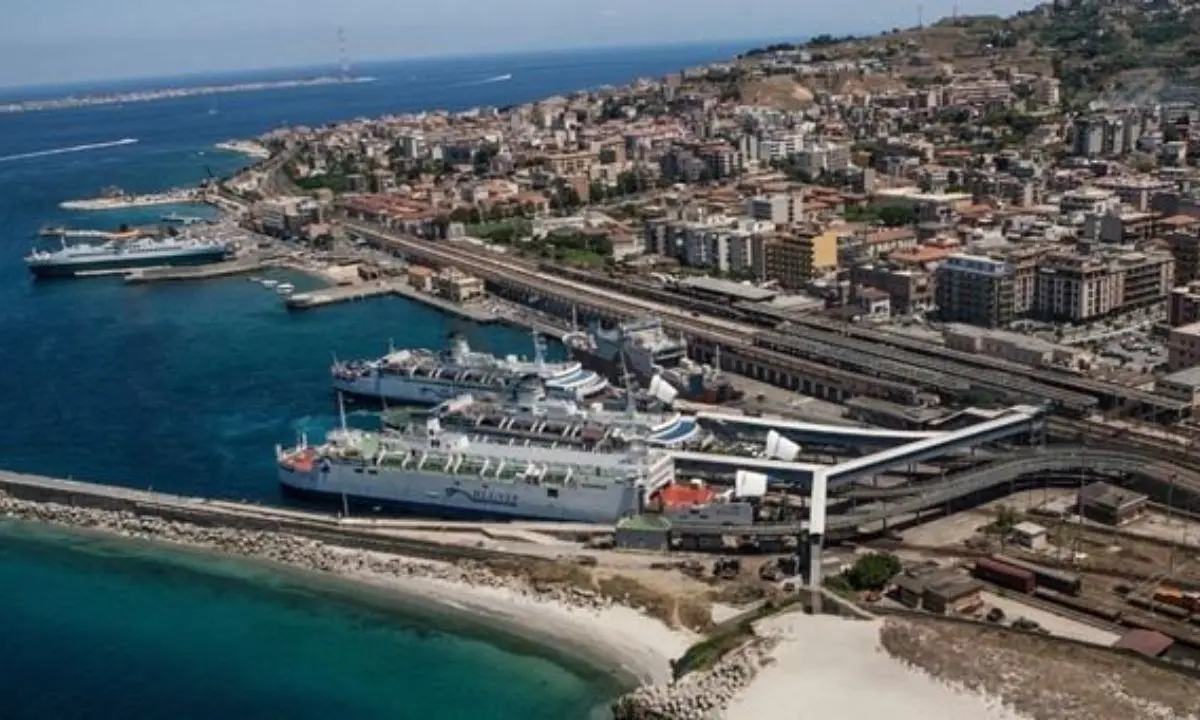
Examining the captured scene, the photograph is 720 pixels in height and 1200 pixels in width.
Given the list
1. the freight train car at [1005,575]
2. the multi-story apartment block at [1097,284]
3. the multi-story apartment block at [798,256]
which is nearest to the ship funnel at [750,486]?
the freight train car at [1005,575]

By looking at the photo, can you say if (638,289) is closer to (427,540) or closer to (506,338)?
(506,338)

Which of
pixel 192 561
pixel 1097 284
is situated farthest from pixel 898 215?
pixel 192 561

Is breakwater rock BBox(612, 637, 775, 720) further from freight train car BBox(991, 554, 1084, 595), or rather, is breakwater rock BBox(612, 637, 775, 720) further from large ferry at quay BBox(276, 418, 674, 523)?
large ferry at quay BBox(276, 418, 674, 523)

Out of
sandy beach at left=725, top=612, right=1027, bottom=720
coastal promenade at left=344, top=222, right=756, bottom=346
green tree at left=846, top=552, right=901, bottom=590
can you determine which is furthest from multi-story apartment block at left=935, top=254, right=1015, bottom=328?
sandy beach at left=725, top=612, right=1027, bottom=720

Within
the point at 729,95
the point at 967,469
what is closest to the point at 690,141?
the point at 729,95

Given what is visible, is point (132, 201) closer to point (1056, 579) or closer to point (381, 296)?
point (381, 296)

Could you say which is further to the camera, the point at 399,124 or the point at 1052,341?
the point at 399,124
